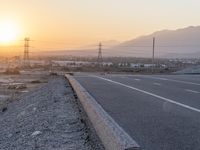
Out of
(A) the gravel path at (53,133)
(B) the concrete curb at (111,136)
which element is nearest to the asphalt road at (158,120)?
(B) the concrete curb at (111,136)

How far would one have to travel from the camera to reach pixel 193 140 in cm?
1088

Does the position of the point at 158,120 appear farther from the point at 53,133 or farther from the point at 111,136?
the point at 111,136

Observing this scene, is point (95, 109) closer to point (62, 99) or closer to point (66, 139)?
point (66, 139)

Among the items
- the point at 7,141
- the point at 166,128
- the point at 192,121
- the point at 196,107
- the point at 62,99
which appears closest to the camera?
the point at 166,128

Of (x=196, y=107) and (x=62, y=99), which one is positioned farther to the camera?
(x=62, y=99)

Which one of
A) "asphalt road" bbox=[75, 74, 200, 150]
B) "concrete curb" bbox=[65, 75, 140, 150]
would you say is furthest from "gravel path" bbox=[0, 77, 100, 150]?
"asphalt road" bbox=[75, 74, 200, 150]

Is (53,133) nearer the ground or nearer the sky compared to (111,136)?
nearer the ground

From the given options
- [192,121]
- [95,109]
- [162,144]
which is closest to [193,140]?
[162,144]

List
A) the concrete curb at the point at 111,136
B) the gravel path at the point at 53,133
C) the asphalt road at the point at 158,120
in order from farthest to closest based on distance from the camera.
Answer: the gravel path at the point at 53,133 < the asphalt road at the point at 158,120 < the concrete curb at the point at 111,136

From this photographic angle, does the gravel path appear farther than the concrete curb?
Yes

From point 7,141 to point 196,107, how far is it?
6.08 m

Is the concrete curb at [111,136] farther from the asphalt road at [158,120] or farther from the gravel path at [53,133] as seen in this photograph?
the asphalt road at [158,120]

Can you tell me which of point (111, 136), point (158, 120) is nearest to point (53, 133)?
point (158, 120)

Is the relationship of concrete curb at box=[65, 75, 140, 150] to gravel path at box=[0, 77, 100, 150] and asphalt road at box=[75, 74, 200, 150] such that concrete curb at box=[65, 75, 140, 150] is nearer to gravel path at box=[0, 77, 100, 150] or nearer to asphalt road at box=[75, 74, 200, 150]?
gravel path at box=[0, 77, 100, 150]
